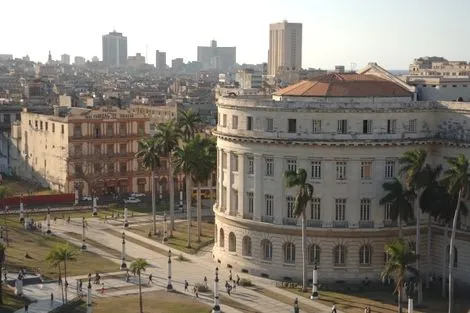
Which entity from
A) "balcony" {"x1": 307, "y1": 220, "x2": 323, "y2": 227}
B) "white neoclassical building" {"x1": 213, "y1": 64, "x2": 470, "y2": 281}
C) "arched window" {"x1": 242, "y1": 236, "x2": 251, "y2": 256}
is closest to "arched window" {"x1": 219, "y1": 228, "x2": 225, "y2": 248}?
"arched window" {"x1": 242, "y1": 236, "x2": 251, "y2": 256}

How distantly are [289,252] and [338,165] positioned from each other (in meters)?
11.6

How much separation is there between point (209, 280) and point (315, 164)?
17.9m

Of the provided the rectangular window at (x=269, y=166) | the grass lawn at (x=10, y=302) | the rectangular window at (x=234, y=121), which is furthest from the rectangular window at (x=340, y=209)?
the grass lawn at (x=10, y=302)

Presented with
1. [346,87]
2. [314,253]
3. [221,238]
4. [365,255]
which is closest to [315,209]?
[314,253]

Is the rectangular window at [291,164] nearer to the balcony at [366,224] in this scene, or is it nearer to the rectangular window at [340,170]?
the rectangular window at [340,170]

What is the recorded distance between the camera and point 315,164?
3580 inches

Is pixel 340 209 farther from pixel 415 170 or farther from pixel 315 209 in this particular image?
pixel 415 170

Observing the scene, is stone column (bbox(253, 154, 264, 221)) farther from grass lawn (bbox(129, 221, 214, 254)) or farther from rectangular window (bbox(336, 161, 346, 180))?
grass lawn (bbox(129, 221, 214, 254))

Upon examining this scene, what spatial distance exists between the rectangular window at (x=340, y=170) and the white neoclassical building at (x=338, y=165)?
0.11 meters

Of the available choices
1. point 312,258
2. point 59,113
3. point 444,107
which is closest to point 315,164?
point 312,258

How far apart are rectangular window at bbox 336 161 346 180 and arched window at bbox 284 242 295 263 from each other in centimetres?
953

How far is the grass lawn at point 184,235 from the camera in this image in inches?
4321

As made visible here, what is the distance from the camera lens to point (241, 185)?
96000 millimetres

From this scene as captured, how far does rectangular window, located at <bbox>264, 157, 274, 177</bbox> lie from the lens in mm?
93000
